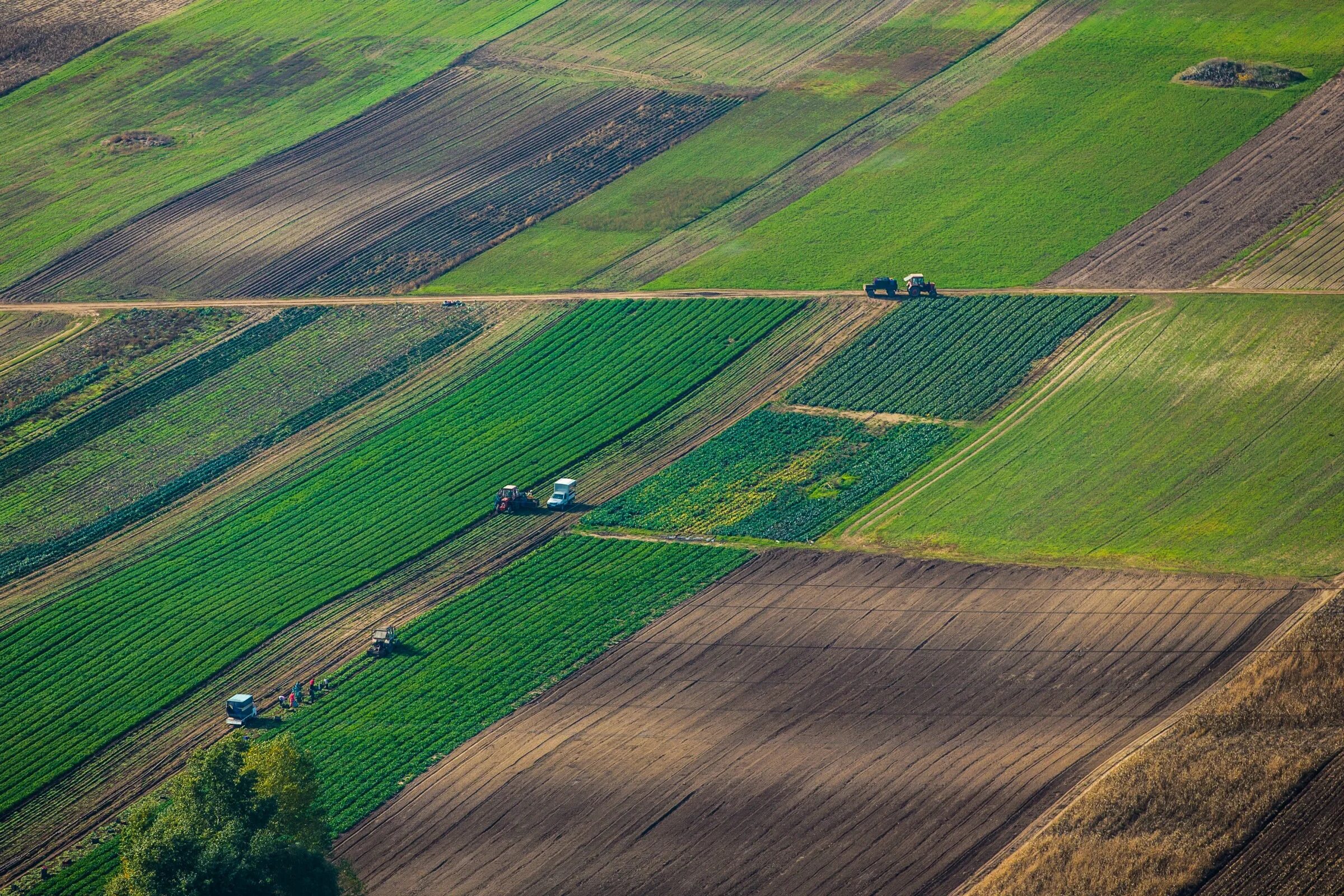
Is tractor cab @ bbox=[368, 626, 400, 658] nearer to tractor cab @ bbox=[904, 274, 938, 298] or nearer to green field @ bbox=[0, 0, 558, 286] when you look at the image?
tractor cab @ bbox=[904, 274, 938, 298]

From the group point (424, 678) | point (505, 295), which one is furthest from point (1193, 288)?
point (424, 678)

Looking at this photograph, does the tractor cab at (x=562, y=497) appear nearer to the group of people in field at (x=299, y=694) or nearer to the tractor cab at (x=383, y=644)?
the tractor cab at (x=383, y=644)

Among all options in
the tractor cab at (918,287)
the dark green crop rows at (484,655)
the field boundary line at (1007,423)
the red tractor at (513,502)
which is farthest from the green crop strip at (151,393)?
the field boundary line at (1007,423)

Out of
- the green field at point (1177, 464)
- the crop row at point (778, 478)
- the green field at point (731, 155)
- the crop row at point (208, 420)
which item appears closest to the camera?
the green field at point (1177, 464)

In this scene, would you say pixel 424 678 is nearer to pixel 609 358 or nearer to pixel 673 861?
pixel 673 861

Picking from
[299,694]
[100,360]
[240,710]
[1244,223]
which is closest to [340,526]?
[299,694]
